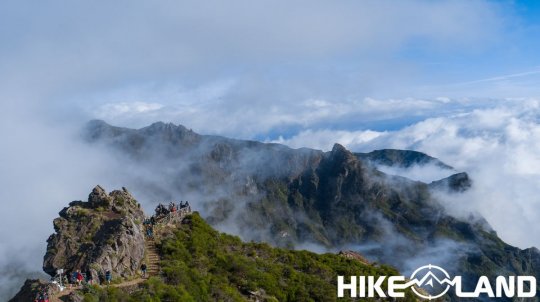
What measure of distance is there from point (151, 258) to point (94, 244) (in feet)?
23.0

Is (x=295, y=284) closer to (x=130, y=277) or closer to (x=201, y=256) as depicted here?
(x=201, y=256)

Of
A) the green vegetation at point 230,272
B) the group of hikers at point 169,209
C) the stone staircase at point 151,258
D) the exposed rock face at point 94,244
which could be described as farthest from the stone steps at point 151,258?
the group of hikers at point 169,209

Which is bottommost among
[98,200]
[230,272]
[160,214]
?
[230,272]

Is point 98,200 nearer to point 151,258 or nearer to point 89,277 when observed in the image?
point 151,258

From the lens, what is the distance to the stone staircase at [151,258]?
51869 millimetres

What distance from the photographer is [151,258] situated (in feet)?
181

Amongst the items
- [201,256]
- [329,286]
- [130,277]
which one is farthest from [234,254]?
[130,277]

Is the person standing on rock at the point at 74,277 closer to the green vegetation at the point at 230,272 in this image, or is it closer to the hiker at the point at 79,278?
the hiker at the point at 79,278

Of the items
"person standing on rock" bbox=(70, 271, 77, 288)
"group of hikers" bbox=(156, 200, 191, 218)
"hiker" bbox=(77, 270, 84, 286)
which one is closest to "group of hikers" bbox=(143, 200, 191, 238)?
"group of hikers" bbox=(156, 200, 191, 218)

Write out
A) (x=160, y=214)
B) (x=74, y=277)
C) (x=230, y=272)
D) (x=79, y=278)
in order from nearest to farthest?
(x=79, y=278)
(x=74, y=277)
(x=230, y=272)
(x=160, y=214)

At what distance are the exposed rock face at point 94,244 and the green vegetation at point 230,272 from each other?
3.62 m

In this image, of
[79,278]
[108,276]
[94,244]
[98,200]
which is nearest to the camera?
[79,278]

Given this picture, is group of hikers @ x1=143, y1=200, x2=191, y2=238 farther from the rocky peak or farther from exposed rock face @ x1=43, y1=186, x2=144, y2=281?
the rocky peak

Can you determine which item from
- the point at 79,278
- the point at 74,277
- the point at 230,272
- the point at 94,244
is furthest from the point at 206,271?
the point at 74,277
